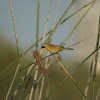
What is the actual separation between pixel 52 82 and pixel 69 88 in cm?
62

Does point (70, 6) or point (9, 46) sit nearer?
point (70, 6)

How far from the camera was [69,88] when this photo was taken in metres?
6.91

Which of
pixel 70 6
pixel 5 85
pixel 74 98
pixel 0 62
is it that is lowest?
pixel 70 6

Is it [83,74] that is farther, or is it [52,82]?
[83,74]

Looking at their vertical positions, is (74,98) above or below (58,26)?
above

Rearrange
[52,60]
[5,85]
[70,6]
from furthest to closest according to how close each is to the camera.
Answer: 1. [5,85]
2. [52,60]
3. [70,6]

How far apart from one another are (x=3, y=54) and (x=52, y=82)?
1657 millimetres

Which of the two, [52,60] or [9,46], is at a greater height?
[9,46]

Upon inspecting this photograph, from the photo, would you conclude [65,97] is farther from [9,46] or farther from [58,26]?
[58,26]

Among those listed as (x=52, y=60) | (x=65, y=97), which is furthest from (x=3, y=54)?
(x=52, y=60)

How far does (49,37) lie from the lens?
1.17 meters

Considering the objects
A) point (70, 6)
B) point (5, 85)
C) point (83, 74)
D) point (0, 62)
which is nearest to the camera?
point (70, 6)

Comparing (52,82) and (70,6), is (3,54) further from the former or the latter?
(70,6)

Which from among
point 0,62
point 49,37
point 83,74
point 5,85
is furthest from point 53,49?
point 83,74
